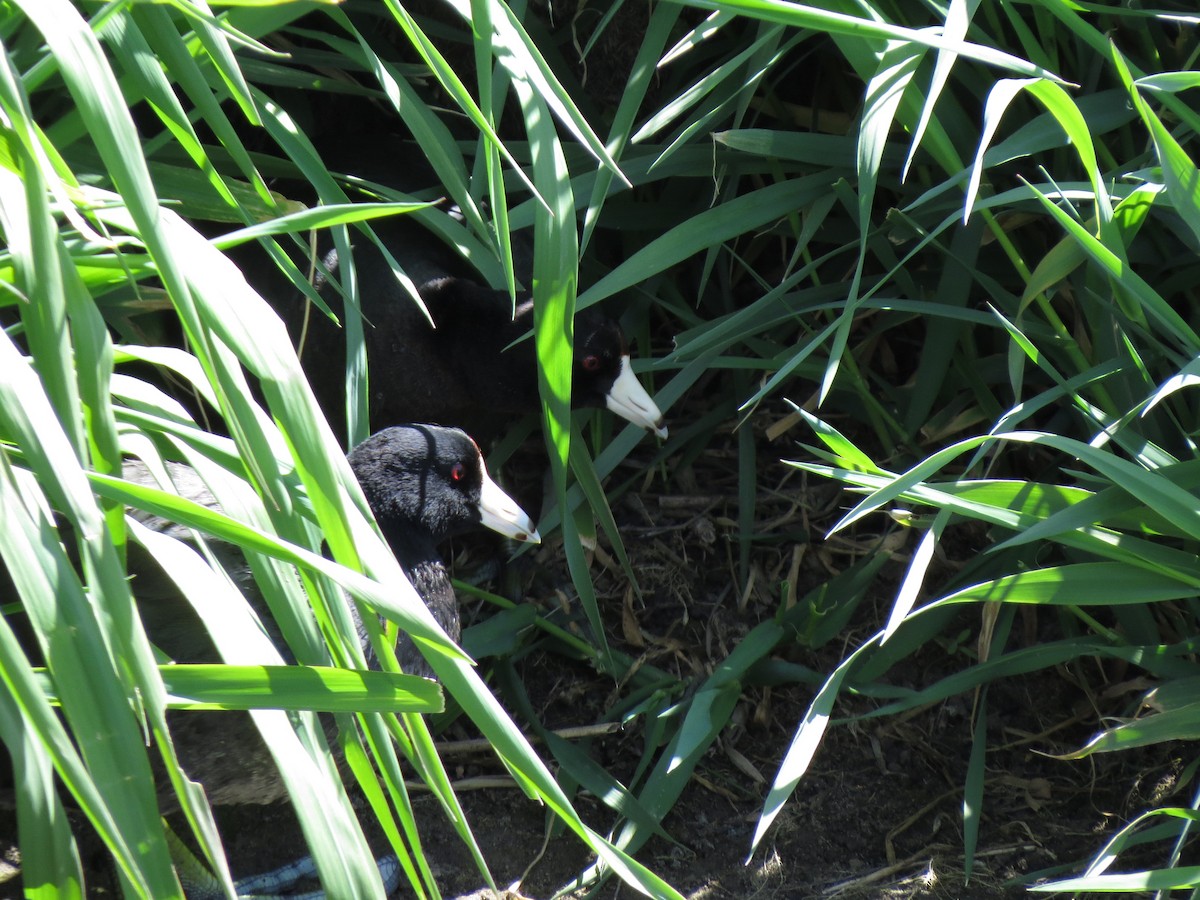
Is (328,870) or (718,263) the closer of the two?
(328,870)

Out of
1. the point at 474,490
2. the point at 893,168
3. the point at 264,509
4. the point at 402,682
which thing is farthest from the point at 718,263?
the point at 402,682

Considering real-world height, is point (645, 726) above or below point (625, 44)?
below

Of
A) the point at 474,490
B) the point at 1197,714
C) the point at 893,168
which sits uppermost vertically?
the point at 893,168

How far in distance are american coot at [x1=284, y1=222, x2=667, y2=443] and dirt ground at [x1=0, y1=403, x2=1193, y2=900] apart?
310 mm

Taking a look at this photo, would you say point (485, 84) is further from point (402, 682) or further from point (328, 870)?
point (328, 870)

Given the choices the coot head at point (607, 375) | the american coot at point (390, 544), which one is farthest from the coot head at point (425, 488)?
the coot head at point (607, 375)

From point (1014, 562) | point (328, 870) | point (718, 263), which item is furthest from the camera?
point (718, 263)

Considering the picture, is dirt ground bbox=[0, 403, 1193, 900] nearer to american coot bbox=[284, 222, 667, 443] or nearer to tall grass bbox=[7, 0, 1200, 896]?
tall grass bbox=[7, 0, 1200, 896]

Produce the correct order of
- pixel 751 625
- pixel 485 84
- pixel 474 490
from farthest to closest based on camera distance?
pixel 751 625
pixel 474 490
pixel 485 84

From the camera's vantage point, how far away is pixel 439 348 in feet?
7.11

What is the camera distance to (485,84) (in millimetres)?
1239

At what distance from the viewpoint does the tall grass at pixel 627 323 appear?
83 centimetres

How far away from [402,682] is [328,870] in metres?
0.13

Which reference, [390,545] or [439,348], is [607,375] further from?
[390,545]
